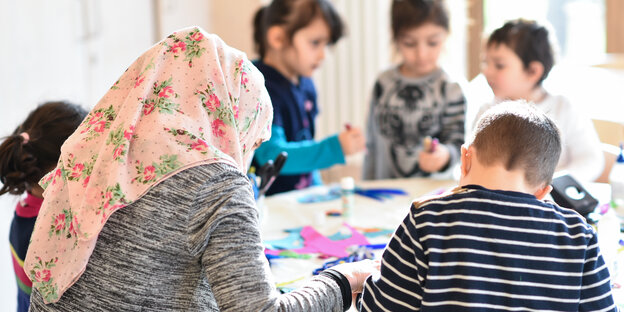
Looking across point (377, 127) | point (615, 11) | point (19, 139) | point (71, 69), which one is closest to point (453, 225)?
point (19, 139)

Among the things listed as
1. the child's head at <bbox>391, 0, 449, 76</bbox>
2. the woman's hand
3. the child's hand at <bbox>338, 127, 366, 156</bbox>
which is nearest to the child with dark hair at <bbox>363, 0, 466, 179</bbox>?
the child's head at <bbox>391, 0, 449, 76</bbox>

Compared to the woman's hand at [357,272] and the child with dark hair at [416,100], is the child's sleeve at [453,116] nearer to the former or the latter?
the child with dark hair at [416,100]

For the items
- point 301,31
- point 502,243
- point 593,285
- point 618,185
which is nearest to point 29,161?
point 502,243

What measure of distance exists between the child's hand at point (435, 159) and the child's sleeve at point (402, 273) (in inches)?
45.6

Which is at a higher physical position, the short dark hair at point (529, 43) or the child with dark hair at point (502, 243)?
the short dark hair at point (529, 43)

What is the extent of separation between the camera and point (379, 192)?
2197 mm

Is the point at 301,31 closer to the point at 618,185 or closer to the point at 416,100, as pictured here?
the point at 416,100

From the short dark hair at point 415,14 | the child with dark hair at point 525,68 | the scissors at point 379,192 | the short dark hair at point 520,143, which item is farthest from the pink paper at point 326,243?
the short dark hair at point 415,14

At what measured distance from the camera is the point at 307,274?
60.7 inches

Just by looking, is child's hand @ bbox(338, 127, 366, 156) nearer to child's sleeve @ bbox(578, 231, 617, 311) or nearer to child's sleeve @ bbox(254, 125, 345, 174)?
child's sleeve @ bbox(254, 125, 345, 174)

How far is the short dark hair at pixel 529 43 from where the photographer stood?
2.28 meters

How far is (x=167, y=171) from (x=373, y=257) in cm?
65

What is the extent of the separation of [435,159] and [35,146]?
1.21 m

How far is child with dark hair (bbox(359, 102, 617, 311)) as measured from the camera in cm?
104
